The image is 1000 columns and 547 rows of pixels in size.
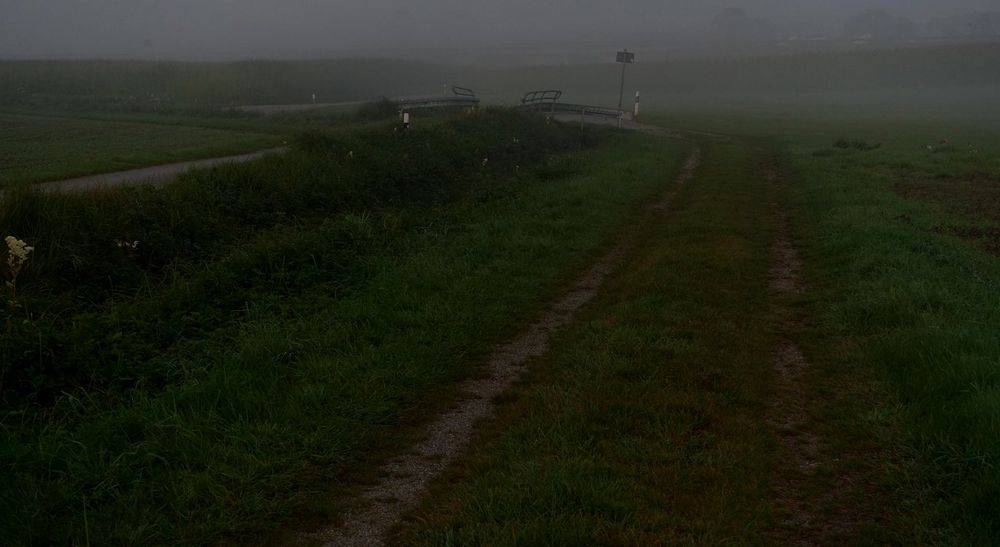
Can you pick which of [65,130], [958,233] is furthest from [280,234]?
[65,130]

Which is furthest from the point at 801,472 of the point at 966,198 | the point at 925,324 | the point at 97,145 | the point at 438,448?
the point at 97,145

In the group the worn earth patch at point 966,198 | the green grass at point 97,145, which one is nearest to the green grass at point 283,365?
the green grass at point 97,145

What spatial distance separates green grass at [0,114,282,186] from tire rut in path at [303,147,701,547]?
314 inches

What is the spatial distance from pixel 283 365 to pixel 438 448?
183 centimetres

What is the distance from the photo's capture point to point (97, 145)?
20.3m

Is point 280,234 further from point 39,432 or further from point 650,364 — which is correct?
point 650,364

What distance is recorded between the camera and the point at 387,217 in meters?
11.8

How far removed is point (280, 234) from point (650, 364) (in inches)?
256

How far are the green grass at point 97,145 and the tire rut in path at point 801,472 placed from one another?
10207 millimetres

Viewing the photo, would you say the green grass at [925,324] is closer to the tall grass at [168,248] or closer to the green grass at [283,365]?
the green grass at [283,365]

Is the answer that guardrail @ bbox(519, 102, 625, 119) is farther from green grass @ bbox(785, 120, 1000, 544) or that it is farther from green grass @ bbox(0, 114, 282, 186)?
green grass @ bbox(785, 120, 1000, 544)

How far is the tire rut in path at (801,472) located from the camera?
12.7 ft

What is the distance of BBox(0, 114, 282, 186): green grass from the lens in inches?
589

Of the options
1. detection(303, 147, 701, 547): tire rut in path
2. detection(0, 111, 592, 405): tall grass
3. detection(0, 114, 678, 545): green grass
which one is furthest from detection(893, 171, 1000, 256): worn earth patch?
detection(0, 111, 592, 405): tall grass
